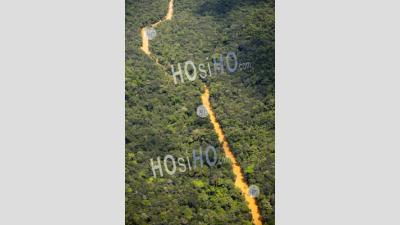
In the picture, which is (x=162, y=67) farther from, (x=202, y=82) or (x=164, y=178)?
(x=164, y=178)

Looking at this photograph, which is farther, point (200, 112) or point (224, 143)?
point (200, 112)

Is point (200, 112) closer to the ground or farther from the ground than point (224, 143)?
farther from the ground

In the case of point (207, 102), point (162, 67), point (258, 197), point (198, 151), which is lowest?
point (258, 197)
